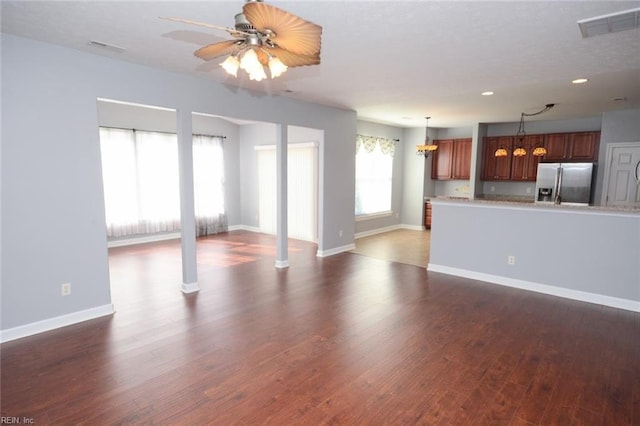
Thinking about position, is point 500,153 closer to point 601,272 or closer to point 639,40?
point 601,272

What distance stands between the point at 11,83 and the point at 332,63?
282cm

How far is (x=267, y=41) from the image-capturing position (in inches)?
74.4

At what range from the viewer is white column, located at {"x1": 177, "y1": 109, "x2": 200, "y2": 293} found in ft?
13.5

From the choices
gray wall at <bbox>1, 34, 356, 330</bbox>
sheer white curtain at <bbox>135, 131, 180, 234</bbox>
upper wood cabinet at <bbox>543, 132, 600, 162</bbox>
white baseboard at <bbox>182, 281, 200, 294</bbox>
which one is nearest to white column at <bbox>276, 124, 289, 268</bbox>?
white baseboard at <bbox>182, 281, 200, 294</bbox>

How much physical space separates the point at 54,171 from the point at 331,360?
3.03 m

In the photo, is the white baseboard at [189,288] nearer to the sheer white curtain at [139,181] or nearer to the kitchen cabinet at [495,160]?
the sheer white curtain at [139,181]

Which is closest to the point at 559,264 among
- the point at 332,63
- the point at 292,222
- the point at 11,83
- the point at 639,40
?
the point at 639,40

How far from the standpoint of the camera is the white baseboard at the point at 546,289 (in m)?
3.99

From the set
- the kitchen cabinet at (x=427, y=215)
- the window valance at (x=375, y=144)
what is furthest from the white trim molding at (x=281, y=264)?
the kitchen cabinet at (x=427, y=215)

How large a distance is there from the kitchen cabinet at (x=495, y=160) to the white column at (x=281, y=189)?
5324mm

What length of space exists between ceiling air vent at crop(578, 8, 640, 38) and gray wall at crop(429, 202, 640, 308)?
2.26 metres

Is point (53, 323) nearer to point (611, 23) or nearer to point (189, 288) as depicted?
point (189, 288)

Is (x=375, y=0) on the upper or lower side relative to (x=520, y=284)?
upper

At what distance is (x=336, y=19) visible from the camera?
98.1 inches
